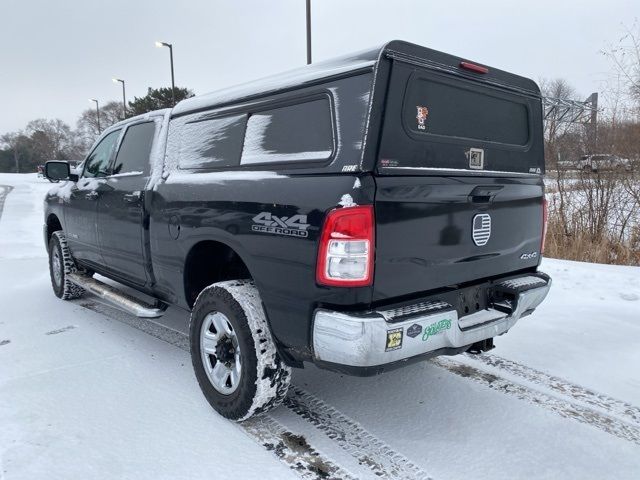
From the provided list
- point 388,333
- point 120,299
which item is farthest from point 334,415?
point 120,299

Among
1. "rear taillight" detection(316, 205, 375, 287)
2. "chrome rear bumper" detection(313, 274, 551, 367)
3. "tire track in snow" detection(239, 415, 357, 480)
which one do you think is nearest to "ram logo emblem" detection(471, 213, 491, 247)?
"chrome rear bumper" detection(313, 274, 551, 367)

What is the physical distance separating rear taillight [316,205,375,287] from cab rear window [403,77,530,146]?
1.98ft

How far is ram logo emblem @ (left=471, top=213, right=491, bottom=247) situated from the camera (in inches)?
108

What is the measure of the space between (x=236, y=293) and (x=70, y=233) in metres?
3.28

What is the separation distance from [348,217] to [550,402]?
1968mm

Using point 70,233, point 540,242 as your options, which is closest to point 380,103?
point 540,242

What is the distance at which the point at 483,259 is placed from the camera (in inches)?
112

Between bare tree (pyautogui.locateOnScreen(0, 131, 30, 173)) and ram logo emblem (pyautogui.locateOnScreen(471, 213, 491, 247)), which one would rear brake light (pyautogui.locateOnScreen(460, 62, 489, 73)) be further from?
bare tree (pyautogui.locateOnScreen(0, 131, 30, 173))

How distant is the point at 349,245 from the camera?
2.22 meters

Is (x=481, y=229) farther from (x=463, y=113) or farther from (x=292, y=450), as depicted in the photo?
(x=292, y=450)

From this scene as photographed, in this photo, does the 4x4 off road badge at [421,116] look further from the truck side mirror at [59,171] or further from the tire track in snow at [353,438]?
the truck side mirror at [59,171]

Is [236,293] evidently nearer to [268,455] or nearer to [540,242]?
[268,455]

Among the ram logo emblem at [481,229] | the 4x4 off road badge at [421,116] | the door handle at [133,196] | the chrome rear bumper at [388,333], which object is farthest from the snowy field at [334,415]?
the 4x4 off road badge at [421,116]

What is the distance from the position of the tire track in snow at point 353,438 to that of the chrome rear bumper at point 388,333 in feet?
1.88
